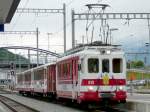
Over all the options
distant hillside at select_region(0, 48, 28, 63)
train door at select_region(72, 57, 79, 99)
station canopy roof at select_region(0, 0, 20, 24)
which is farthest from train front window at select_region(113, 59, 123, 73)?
distant hillside at select_region(0, 48, 28, 63)

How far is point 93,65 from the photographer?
25.8m

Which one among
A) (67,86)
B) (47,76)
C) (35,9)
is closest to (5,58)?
(35,9)

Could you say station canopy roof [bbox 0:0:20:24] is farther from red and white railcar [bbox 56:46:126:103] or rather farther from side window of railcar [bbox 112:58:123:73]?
side window of railcar [bbox 112:58:123:73]

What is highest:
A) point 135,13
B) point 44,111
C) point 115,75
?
point 135,13

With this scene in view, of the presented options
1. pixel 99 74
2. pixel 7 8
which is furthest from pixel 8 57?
pixel 99 74

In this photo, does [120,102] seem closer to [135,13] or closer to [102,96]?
[102,96]

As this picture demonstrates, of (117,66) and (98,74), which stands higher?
(117,66)

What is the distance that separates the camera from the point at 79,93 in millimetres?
25719

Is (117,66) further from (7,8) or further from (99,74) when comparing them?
(7,8)

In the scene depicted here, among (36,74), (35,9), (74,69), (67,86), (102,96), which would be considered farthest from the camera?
(35,9)

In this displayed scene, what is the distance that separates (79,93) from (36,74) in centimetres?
2347

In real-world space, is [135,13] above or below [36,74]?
above

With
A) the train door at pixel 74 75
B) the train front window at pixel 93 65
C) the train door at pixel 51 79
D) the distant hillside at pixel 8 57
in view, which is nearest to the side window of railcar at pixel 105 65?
the train front window at pixel 93 65

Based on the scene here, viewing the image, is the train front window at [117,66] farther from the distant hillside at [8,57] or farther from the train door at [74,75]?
the distant hillside at [8,57]
